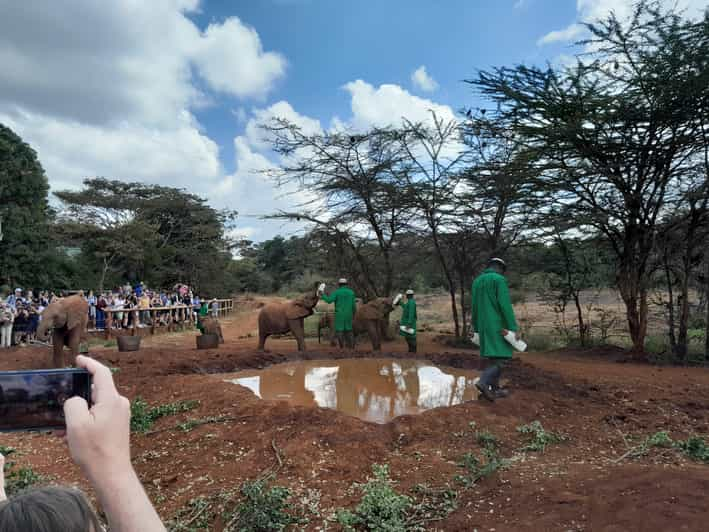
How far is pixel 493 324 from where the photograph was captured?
6621 millimetres

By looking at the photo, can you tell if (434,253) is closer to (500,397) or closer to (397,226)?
(397,226)

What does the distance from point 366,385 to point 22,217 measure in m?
20.2

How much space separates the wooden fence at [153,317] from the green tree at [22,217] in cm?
728

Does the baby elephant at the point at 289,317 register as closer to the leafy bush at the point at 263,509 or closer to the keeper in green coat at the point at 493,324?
the keeper in green coat at the point at 493,324

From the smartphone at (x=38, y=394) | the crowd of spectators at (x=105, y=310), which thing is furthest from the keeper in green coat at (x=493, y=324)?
the crowd of spectators at (x=105, y=310)

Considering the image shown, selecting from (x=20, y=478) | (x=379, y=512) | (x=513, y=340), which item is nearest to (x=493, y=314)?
(x=513, y=340)

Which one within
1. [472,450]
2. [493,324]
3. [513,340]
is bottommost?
[472,450]

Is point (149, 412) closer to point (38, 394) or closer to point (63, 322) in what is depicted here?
point (63, 322)

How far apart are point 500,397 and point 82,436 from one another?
6294mm

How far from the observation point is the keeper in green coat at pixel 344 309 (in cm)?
1141

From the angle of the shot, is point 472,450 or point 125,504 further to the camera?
point 472,450

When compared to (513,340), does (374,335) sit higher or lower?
lower

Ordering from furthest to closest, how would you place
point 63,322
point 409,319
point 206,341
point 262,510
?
point 206,341 → point 409,319 → point 63,322 → point 262,510

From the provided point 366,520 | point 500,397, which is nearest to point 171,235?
point 500,397
